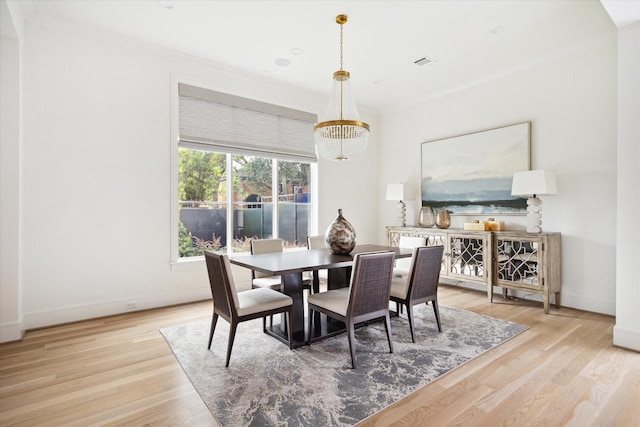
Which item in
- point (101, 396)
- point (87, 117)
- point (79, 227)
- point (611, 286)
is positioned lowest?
point (101, 396)

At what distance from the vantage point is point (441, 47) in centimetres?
383

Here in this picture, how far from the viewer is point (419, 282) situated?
118 inches

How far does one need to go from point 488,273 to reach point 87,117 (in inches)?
192

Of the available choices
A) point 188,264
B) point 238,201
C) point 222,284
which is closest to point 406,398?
point 222,284

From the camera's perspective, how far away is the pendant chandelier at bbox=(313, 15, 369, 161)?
3121mm

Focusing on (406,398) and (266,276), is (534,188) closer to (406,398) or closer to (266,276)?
(406,398)

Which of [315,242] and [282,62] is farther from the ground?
[282,62]

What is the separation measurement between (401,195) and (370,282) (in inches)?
118

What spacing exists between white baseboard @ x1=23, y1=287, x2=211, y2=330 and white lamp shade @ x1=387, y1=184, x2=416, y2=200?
10.2ft

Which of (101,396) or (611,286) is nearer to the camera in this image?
(101,396)

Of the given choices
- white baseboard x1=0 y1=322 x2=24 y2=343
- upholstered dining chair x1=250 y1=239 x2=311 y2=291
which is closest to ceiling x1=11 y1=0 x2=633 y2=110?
upholstered dining chair x1=250 y1=239 x2=311 y2=291

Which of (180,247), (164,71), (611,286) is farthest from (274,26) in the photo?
(611,286)

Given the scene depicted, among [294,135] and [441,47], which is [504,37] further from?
[294,135]

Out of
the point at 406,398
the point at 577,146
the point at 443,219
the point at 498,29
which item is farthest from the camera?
the point at 443,219
